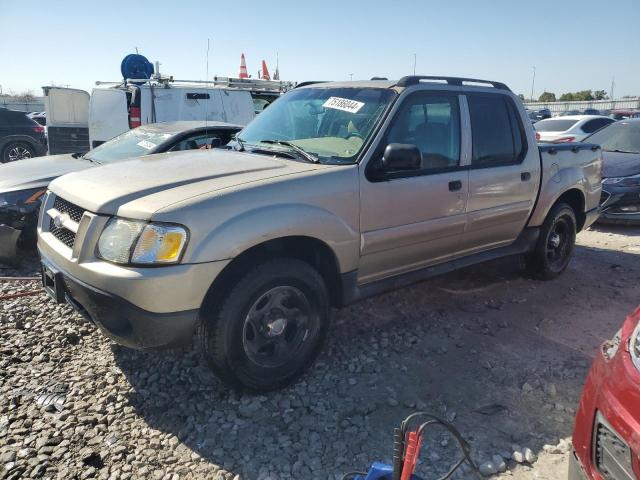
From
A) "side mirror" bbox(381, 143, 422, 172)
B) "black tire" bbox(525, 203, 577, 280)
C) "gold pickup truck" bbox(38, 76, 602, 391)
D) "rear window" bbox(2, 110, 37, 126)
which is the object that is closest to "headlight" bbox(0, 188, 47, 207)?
"gold pickup truck" bbox(38, 76, 602, 391)

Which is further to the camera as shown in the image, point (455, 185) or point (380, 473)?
point (455, 185)

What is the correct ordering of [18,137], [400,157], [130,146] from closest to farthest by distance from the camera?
[400,157] < [130,146] < [18,137]

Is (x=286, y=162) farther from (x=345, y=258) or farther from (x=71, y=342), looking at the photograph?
(x=71, y=342)

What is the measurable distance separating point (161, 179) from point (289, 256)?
0.89 meters

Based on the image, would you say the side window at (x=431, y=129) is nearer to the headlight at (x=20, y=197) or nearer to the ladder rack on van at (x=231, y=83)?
the headlight at (x=20, y=197)

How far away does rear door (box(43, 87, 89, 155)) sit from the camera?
10.2 metres

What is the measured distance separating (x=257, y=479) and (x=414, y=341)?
175 cm

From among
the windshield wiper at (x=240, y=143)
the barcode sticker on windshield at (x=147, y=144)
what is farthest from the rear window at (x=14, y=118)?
the windshield wiper at (x=240, y=143)

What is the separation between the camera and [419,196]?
3562mm

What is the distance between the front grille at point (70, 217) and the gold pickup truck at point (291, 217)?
0.02 m

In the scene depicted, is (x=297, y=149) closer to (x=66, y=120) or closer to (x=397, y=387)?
(x=397, y=387)

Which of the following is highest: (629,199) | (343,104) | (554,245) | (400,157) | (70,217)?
(343,104)

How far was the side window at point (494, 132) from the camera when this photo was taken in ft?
13.3

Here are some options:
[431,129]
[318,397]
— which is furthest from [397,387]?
[431,129]
